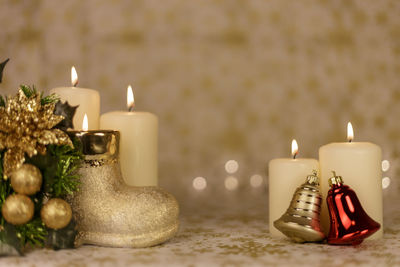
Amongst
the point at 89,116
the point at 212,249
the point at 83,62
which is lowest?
the point at 212,249

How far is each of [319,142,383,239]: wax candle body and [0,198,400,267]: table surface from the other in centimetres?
5

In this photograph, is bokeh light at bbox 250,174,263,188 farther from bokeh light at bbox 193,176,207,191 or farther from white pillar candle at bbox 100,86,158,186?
white pillar candle at bbox 100,86,158,186

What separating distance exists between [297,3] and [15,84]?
64 centimetres

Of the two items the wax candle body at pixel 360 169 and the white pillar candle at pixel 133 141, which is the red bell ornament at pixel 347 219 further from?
the white pillar candle at pixel 133 141

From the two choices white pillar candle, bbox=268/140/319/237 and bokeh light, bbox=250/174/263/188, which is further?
bokeh light, bbox=250/174/263/188

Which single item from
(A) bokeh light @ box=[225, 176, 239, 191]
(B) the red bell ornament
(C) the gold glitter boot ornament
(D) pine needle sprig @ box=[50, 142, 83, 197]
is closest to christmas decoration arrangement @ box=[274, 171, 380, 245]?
(B) the red bell ornament

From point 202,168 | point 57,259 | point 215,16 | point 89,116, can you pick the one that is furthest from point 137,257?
point 215,16

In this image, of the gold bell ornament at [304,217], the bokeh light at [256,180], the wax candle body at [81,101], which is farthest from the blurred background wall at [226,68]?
the gold bell ornament at [304,217]

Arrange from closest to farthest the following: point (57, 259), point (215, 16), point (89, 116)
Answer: point (57, 259) → point (89, 116) → point (215, 16)

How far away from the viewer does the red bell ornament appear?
61 cm

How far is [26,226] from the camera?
585 millimetres

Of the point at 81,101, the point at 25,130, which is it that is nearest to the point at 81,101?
the point at 81,101

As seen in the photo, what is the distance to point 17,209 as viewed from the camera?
562 millimetres

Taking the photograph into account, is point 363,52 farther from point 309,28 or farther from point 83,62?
point 83,62
